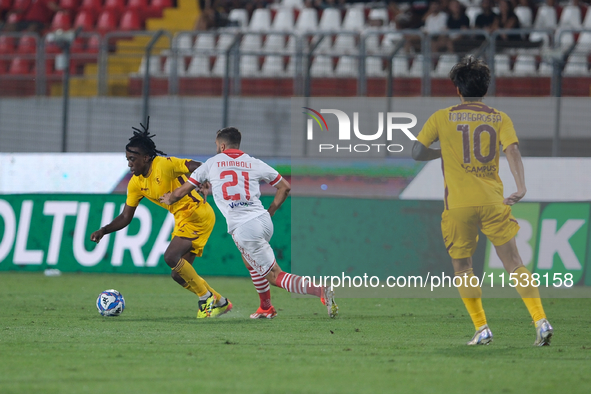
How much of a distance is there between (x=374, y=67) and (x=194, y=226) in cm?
712

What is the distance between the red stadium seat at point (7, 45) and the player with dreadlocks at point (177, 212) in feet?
38.7

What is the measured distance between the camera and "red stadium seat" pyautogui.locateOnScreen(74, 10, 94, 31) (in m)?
21.5

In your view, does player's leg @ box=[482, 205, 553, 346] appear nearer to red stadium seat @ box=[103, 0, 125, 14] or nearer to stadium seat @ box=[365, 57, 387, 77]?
stadium seat @ box=[365, 57, 387, 77]

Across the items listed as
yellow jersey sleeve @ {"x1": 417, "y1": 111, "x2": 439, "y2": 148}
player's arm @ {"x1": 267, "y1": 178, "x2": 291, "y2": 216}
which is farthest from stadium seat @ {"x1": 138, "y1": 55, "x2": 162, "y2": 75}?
yellow jersey sleeve @ {"x1": 417, "y1": 111, "x2": 439, "y2": 148}

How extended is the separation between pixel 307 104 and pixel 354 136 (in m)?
1.12

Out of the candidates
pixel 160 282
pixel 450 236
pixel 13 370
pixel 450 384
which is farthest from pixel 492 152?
pixel 160 282

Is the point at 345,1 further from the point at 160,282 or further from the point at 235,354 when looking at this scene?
the point at 235,354

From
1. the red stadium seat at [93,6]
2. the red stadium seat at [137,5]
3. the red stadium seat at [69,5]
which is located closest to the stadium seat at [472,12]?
the red stadium seat at [137,5]

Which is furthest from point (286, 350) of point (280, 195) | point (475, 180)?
point (280, 195)

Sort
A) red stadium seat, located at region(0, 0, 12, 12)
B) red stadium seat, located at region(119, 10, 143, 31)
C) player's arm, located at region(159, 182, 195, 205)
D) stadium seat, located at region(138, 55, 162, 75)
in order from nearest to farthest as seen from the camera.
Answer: player's arm, located at region(159, 182, 195, 205)
stadium seat, located at region(138, 55, 162, 75)
red stadium seat, located at region(119, 10, 143, 31)
red stadium seat, located at region(0, 0, 12, 12)

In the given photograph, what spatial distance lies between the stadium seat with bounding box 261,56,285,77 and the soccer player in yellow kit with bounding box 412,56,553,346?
9.33 m

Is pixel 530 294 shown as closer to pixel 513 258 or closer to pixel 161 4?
pixel 513 258

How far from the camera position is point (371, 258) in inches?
518

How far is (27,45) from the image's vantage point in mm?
18562
